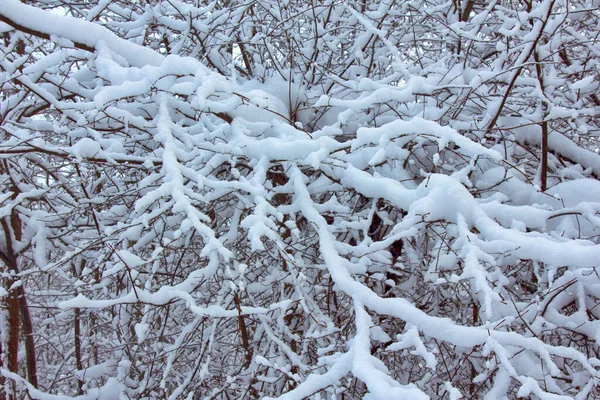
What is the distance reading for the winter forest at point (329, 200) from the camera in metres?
1.88

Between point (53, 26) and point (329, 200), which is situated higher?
point (53, 26)

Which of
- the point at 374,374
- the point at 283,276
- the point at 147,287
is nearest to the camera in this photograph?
the point at 374,374

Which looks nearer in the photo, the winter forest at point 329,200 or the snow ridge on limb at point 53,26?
the winter forest at point 329,200

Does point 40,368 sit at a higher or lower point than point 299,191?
higher

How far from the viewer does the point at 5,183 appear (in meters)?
3.85

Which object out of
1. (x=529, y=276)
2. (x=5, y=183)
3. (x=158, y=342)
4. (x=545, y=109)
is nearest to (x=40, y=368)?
(x=5, y=183)

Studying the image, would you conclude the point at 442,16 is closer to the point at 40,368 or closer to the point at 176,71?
the point at 176,71

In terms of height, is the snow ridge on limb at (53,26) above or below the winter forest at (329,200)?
above

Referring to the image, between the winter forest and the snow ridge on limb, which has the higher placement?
the snow ridge on limb

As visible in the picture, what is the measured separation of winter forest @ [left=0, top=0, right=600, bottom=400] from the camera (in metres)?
1.88

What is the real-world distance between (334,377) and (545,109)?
2.07 meters

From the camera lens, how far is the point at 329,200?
8.94 ft

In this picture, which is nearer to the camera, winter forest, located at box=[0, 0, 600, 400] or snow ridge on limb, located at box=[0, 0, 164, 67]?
winter forest, located at box=[0, 0, 600, 400]

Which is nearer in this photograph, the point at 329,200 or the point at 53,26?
the point at 53,26
